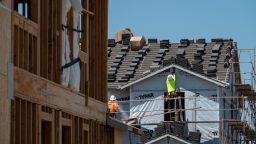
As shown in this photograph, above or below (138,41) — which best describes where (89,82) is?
below

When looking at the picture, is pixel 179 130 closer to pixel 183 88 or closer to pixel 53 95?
pixel 183 88

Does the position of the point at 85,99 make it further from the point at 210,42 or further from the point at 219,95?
the point at 210,42

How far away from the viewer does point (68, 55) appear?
67.5 ft

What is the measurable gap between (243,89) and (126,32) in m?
12.5

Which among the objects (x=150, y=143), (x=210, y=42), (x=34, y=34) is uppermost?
(x=210, y=42)

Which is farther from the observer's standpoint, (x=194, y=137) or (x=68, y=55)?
(x=194, y=137)

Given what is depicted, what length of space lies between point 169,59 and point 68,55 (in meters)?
25.0

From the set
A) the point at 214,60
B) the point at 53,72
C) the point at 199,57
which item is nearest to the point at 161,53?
the point at 199,57

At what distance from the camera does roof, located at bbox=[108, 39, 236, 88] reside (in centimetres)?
4538

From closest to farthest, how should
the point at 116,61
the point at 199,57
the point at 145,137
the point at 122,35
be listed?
Answer: the point at 145,137 → the point at 199,57 → the point at 116,61 → the point at 122,35

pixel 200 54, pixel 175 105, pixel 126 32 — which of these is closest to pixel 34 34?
pixel 175 105

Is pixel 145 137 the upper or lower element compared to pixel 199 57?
lower

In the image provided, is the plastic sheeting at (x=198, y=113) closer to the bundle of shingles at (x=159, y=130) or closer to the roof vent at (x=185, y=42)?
the bundle of shingles at (x=159, y=130)

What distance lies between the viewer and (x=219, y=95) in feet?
145
